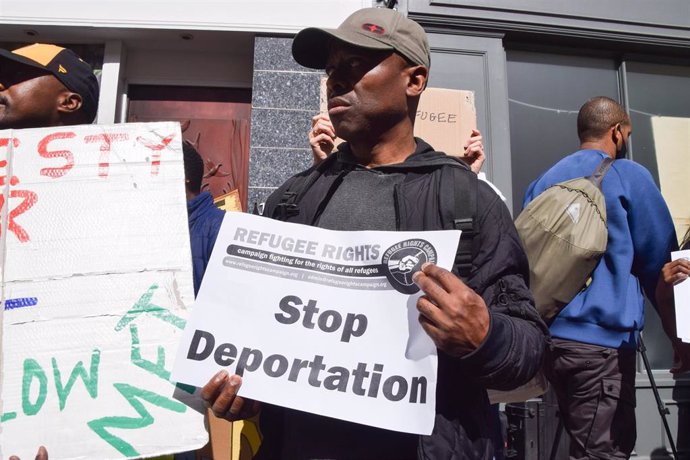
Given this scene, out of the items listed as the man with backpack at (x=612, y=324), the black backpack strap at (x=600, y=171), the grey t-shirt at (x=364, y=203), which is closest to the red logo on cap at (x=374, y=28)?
the grey t-shirt at (x=364, y=203)

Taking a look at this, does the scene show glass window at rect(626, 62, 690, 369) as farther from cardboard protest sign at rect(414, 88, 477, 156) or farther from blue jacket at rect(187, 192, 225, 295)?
blue jacket at rect(187, 192, 225, 295)

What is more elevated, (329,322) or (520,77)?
(520,77)

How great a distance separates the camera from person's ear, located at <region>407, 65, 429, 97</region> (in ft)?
5.55

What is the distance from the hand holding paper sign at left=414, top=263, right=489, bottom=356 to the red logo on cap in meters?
0.71

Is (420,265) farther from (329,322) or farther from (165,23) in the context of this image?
(165,23)

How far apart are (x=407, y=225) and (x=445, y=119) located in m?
1.90

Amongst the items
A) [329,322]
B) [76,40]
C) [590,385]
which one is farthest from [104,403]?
[76,40]

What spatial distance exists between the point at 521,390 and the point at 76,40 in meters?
4.80

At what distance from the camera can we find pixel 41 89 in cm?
204

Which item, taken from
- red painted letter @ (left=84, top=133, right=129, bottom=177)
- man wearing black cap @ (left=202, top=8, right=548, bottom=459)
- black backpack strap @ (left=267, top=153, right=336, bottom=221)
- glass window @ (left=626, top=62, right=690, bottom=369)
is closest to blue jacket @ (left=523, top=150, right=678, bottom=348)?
man wearing black cap @ (left=202, top=8, right=548, bottom=459)

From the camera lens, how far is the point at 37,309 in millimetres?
1563

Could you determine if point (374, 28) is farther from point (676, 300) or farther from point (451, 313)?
point (676, 300)

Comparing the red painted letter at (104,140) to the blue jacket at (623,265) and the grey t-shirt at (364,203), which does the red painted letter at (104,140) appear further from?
the blue jacket at (623,265)

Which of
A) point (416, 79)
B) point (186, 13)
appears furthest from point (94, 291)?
point (186, 13)
